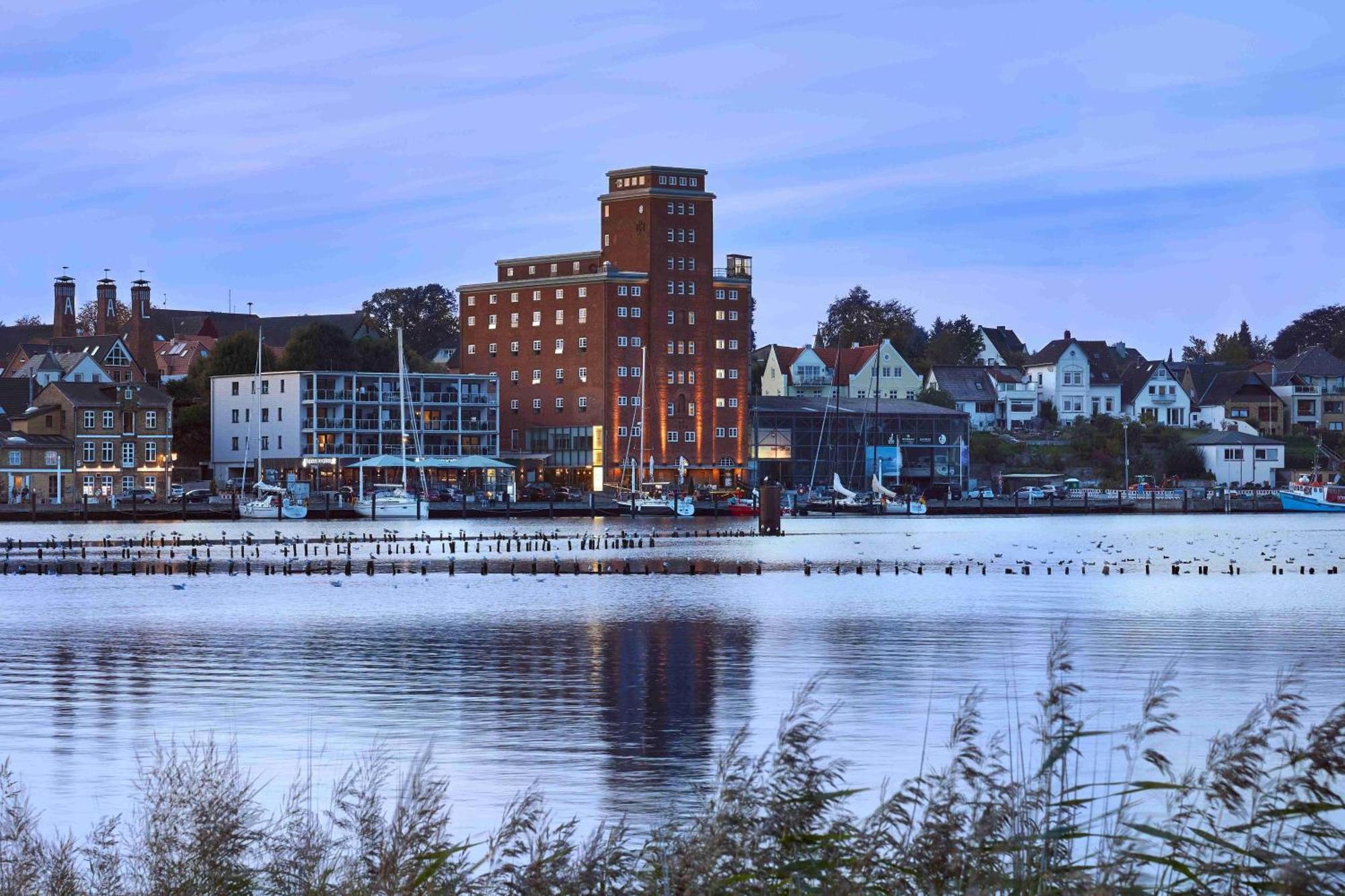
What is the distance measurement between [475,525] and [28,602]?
76.2m

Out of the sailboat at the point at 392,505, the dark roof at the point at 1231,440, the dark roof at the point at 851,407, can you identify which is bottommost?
the sailboat at the point at 392,505

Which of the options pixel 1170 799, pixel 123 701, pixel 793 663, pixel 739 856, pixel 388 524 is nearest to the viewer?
pixel 739 856

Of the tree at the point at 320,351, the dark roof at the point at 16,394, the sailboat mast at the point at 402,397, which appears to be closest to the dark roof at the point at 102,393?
the dark roof at the point at 16,394

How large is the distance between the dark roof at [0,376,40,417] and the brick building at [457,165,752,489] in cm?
4400

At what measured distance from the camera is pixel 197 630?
44375 millimetres

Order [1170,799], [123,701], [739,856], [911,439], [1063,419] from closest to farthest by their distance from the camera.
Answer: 1. [739,856]
2. [1170,799]
3. [123,701]
4. [911,439]
5. [1063,419]

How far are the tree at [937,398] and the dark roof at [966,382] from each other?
175 inches

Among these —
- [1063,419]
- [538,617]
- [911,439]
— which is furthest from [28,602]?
[1063,419]

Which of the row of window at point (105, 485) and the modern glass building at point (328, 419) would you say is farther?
the modern glass building at point (328, 419)

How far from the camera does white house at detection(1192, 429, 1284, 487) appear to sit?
583ft

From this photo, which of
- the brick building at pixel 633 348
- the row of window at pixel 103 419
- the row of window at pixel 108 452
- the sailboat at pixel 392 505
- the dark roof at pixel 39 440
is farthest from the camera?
the brick building at pixel 633 348

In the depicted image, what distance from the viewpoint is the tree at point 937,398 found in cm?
18262

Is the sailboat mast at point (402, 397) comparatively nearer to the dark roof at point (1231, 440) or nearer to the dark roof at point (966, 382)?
the dark roof at point (966, 382)

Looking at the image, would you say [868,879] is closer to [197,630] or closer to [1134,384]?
[197,630]
